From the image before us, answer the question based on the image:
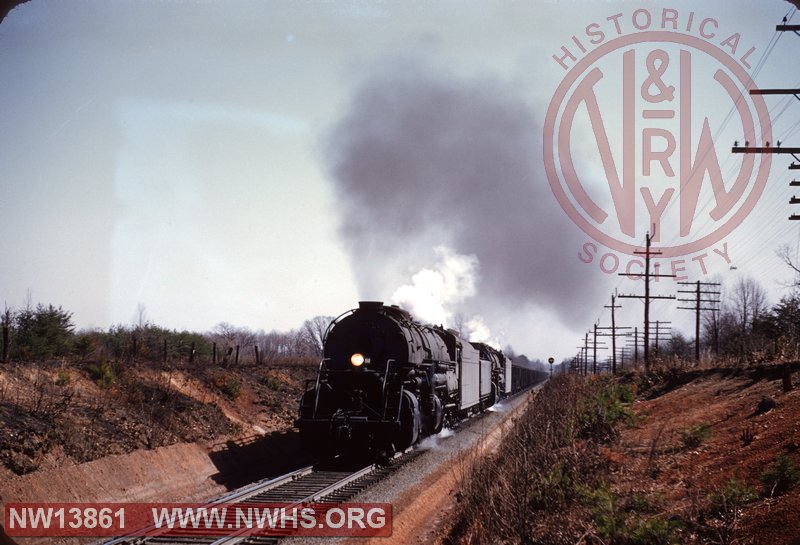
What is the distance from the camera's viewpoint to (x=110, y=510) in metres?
12.7

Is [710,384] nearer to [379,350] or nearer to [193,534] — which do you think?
[379,350]

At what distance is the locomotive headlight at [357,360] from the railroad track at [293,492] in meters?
2.62

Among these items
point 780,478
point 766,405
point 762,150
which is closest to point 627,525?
point 780,478

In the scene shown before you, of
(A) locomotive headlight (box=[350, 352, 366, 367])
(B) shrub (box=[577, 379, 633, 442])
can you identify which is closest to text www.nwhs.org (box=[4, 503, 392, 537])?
(A) locomotive headlight (box=[350, 352, 366, 367])

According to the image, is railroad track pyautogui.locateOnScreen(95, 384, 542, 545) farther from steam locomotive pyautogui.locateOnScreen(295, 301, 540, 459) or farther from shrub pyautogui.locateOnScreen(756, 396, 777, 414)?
shrub pyautogui.locateOnScreen(756, 396, 777, 414)

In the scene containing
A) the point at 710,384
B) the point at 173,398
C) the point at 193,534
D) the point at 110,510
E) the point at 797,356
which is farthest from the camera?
the point at 710,384

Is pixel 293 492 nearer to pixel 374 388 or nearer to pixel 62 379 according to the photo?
pixel 374 388

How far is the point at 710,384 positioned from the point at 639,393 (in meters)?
7.97

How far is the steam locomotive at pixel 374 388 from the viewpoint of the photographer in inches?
619

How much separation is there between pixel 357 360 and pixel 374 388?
2.88ft

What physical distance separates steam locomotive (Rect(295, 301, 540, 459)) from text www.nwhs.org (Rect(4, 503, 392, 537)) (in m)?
3.61

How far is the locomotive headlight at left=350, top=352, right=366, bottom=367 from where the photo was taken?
55.1 feet

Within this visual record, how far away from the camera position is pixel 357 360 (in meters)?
16.8

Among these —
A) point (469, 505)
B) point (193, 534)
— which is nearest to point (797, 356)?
point (469, 505)
